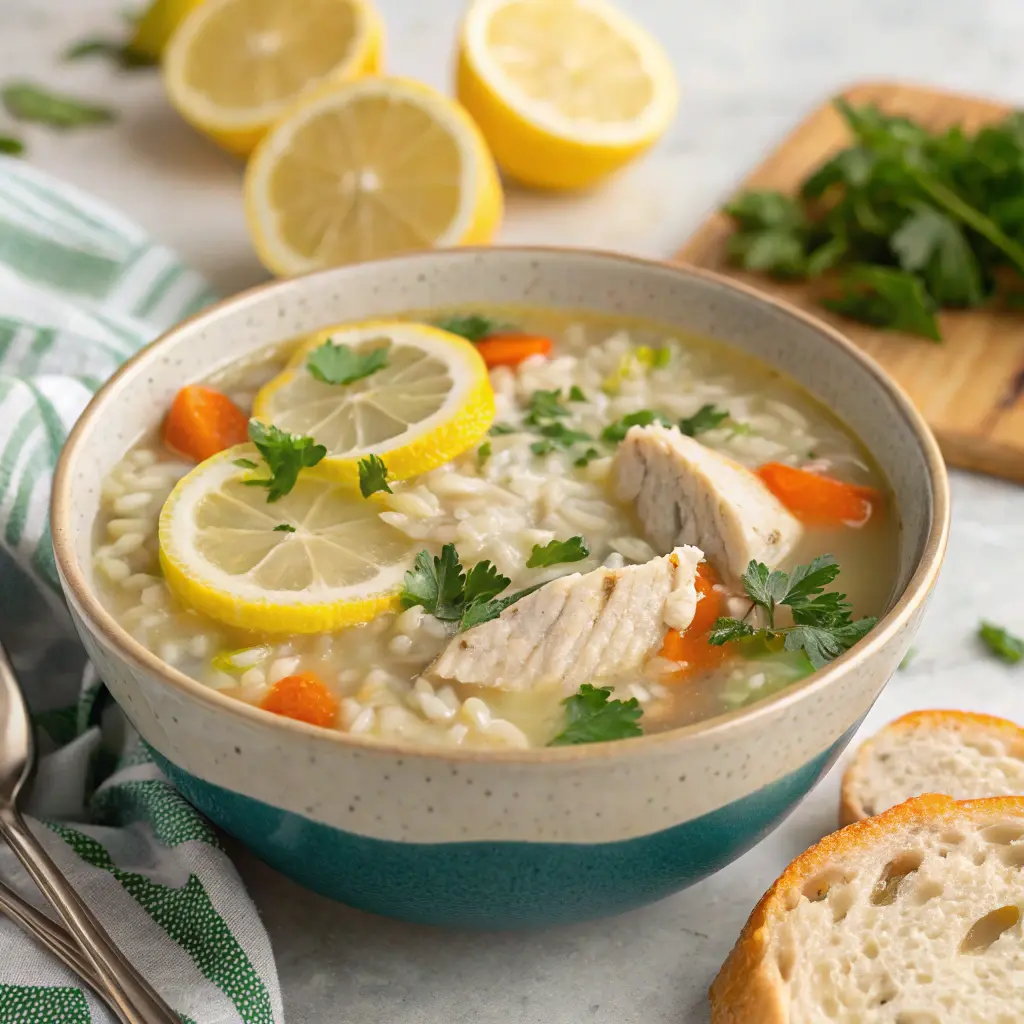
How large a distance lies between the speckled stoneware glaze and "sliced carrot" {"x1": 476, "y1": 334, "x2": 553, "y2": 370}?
94 cm

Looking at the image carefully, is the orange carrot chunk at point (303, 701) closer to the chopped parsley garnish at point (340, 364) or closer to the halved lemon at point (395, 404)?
the halved lemon at point (395, 404)

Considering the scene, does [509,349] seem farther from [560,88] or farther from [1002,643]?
[560,88]

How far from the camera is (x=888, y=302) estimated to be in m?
4.64

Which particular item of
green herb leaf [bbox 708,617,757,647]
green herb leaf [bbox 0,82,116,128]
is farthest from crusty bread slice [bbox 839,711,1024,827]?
green herb leaf [bbox 0,82,116,128]

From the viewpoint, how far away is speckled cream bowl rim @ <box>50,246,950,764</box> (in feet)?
7.18

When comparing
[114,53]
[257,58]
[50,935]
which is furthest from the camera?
[114,53]

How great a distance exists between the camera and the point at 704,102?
6.07m

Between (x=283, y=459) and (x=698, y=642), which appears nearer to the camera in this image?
(x=698, y=642)

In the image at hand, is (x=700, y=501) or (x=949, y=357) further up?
(x=700, y=501)

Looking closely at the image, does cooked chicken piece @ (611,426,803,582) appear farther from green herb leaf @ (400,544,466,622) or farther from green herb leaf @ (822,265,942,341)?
green herb leaf @ (822,265,942,341)

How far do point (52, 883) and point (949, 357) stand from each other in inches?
127

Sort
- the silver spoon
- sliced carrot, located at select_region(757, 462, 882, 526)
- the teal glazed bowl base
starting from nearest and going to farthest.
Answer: the teal glazed bowl base
the silver spoon
sliced carrot, located at select_region(757, 462, 882, 526)

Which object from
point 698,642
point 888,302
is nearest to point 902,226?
point 888,302

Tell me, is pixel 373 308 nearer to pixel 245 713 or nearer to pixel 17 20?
pixel 245 713
